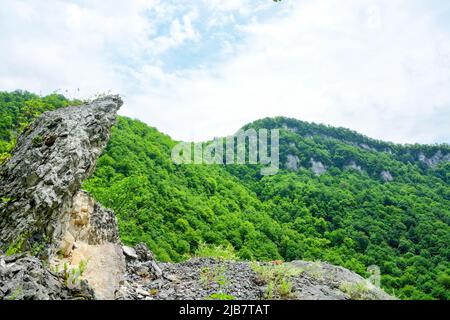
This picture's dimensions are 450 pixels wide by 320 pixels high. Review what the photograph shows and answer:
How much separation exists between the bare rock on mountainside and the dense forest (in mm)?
2139

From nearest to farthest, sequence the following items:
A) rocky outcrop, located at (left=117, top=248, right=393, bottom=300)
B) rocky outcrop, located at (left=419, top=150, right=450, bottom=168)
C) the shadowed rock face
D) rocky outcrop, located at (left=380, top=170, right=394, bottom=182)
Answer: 1. the shadowed rock face
2. rocky outcrop, located at (left=117, top=248, right=393, bottom=300)
3. rocky outcrop, located at (left=380, top=170, right=394, bottom=182)
4. rocky outcrop, located at (left=419, top=150, right=450, bottom=168)

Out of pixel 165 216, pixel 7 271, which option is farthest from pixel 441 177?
pixel 7 271

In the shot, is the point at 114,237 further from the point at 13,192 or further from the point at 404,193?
the point at 404,193

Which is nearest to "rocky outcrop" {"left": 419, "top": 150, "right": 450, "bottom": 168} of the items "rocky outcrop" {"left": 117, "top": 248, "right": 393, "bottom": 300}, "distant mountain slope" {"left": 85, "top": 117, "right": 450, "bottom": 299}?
"distant mountain slope" {"left": 85, "top": 117, "right": 450, "bottom": 299}

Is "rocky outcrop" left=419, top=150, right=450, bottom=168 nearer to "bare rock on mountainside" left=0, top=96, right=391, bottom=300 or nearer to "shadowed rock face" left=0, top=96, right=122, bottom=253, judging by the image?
"bare rock on mountainside" left=0, top=96, right=391, bottom=300

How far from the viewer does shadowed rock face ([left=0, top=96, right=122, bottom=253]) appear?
7258 mm

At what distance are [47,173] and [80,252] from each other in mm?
2175

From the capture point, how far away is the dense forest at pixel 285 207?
128 ft

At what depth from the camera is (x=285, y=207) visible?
7481 centimetres

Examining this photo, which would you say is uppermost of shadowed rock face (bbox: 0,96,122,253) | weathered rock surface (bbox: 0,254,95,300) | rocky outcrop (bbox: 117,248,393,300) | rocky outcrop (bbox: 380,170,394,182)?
rocky outcrop (bbox: 380,170,394,182)

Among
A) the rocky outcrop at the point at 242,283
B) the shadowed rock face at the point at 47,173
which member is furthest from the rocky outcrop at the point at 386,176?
the shadowed rock face at the point at 47,173

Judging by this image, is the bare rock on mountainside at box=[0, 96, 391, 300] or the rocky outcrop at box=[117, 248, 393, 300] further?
the rocky outcrop at box=[117, 248, 393, 300]

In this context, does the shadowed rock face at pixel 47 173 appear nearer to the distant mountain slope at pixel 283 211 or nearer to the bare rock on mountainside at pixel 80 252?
the bare rock on mountainside at pixel 80 252
